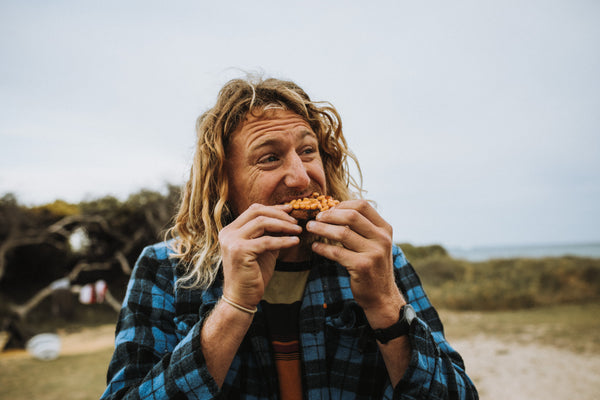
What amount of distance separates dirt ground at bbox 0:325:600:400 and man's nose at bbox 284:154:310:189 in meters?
7.85

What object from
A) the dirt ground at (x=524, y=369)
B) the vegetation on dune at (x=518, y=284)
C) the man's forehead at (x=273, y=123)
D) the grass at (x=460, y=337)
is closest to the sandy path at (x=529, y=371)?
the dirt ground at (x=524, y=369)

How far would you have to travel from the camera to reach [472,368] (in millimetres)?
8750

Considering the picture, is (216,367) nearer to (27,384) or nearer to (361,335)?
(361,335)

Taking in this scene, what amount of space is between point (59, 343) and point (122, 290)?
12.4ft

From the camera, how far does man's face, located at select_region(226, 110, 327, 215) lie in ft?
6.69

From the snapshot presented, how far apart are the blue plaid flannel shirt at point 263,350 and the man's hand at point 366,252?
0.19 metres

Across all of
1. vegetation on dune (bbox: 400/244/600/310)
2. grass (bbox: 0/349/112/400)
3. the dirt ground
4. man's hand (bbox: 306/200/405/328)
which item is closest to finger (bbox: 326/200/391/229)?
man's hand (bbox: 306/200/405/328)

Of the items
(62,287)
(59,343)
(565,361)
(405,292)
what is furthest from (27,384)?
(565,361)

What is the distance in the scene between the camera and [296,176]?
2.00 metres

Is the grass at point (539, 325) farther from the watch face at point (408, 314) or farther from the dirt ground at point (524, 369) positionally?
the watch face at point (408, 314)

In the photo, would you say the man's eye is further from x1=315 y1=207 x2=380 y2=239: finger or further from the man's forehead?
x1=315 y1=207 x2=380 y2=239: finger

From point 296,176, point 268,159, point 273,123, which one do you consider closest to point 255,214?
point 296,176

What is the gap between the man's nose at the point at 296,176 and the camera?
1992mm

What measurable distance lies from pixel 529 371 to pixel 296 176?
952cm
